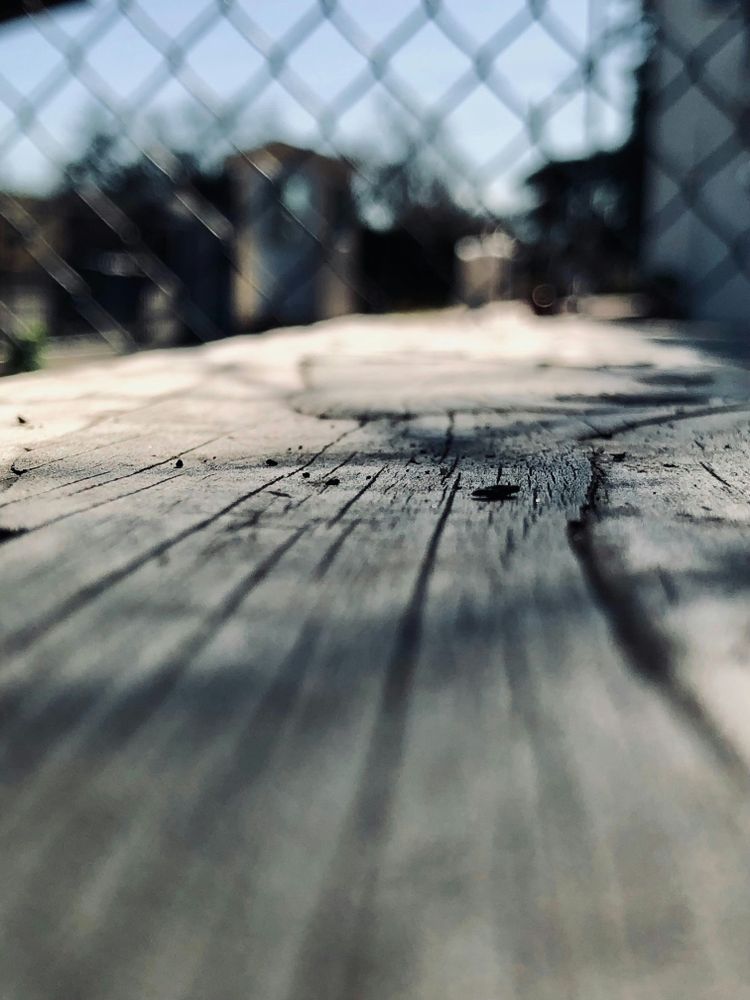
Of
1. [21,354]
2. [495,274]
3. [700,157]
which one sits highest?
[700,157]

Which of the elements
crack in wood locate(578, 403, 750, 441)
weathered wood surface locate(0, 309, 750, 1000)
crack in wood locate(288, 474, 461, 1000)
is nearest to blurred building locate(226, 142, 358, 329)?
crack in wood locate(578, 403, 750, 441)

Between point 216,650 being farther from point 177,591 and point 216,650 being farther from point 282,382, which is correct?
point 282,382

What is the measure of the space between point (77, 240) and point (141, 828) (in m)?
10.2

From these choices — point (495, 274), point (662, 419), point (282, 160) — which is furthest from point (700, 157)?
point (662, 419)

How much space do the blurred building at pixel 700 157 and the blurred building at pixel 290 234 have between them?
2.94 feet

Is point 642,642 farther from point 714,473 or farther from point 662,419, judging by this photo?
point 662,419

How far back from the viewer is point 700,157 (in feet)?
17.3

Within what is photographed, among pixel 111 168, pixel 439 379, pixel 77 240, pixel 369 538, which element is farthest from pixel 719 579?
pixel 77 240

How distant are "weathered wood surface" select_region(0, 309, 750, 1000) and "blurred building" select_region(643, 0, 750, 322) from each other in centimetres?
147

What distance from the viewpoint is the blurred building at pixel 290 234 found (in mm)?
3262

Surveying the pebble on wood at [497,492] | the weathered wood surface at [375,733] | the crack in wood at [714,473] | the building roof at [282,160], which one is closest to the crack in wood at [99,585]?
the weathered wood surface at [375,733]

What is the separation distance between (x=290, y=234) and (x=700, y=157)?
16.8 feet

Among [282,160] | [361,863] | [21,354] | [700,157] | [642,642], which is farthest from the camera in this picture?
[282,160]

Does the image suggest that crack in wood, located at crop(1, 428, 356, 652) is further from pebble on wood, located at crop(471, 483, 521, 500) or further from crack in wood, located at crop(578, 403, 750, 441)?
crack in wood, located at crop(578, 403, 750, 441)
